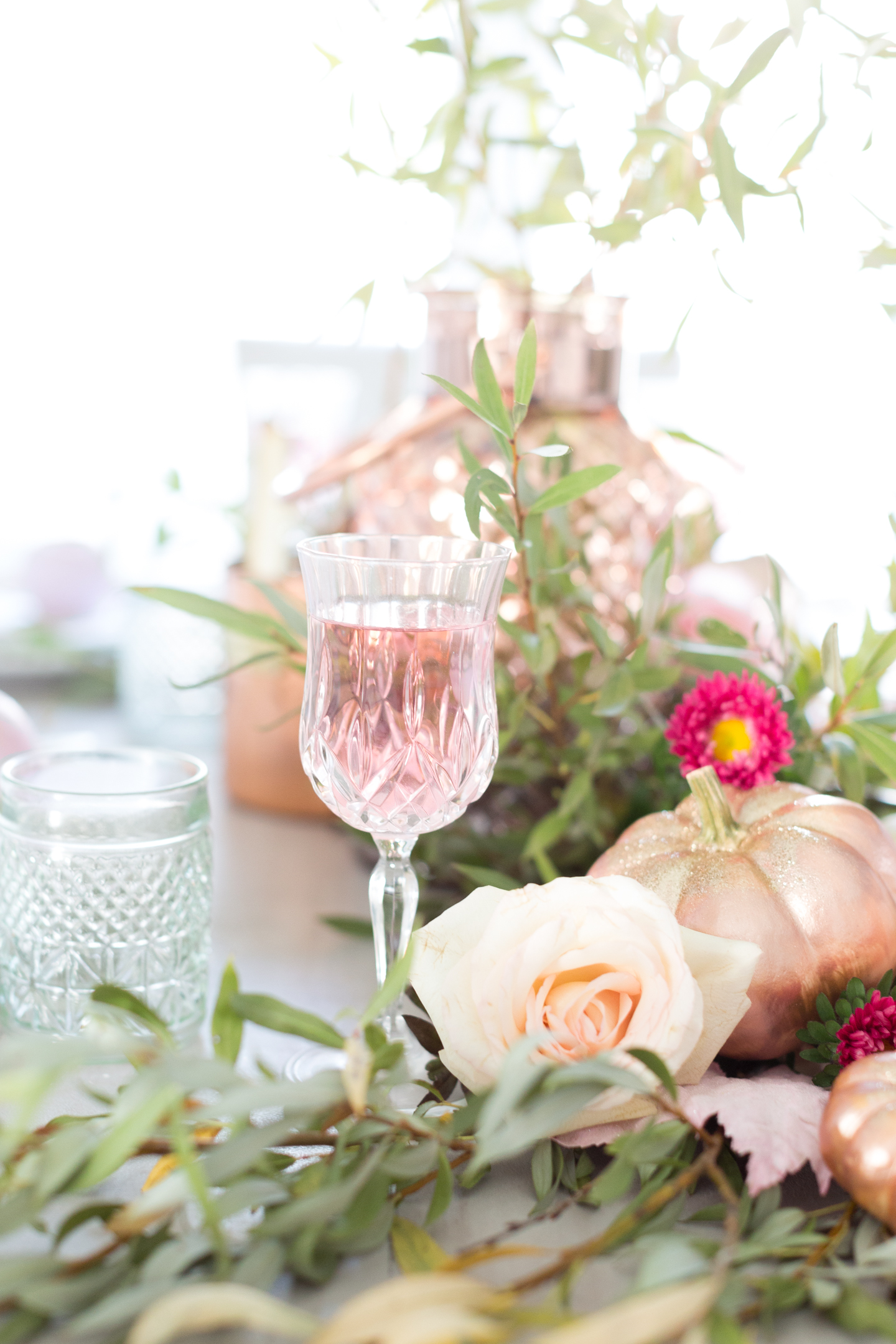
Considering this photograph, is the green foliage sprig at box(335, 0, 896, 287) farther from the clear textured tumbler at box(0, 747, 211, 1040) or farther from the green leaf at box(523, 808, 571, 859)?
the clear textured tumbler at box(0, 747, 211, 1040)

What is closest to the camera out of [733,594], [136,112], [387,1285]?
[387,1285]

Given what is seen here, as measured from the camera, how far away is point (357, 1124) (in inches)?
16.1

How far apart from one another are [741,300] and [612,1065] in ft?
1.72

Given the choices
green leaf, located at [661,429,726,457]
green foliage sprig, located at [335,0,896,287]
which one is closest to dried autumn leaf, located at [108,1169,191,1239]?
green leaf, located at [661,429,726,457]

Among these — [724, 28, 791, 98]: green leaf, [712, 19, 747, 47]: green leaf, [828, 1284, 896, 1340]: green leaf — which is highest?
[712, 19, 747, 47]: green leaf

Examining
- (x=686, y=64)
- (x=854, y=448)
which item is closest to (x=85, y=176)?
(x=854, y=448)

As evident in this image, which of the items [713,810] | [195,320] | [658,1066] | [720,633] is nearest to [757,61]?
[720,633]

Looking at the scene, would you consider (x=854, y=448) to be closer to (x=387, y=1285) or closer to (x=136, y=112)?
(x=136, y=112)

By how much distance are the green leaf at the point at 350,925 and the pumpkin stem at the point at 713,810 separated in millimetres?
263

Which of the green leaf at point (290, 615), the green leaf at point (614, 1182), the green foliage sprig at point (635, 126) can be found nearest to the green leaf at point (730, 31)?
the green foliage sprig at point (635, 126)

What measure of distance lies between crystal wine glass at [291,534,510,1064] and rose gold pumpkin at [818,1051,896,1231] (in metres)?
0.22

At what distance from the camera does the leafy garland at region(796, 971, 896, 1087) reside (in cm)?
48

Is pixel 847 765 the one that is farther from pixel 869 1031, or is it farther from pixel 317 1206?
pixel 317 1206

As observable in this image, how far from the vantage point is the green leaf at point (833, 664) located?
59 centimetres
